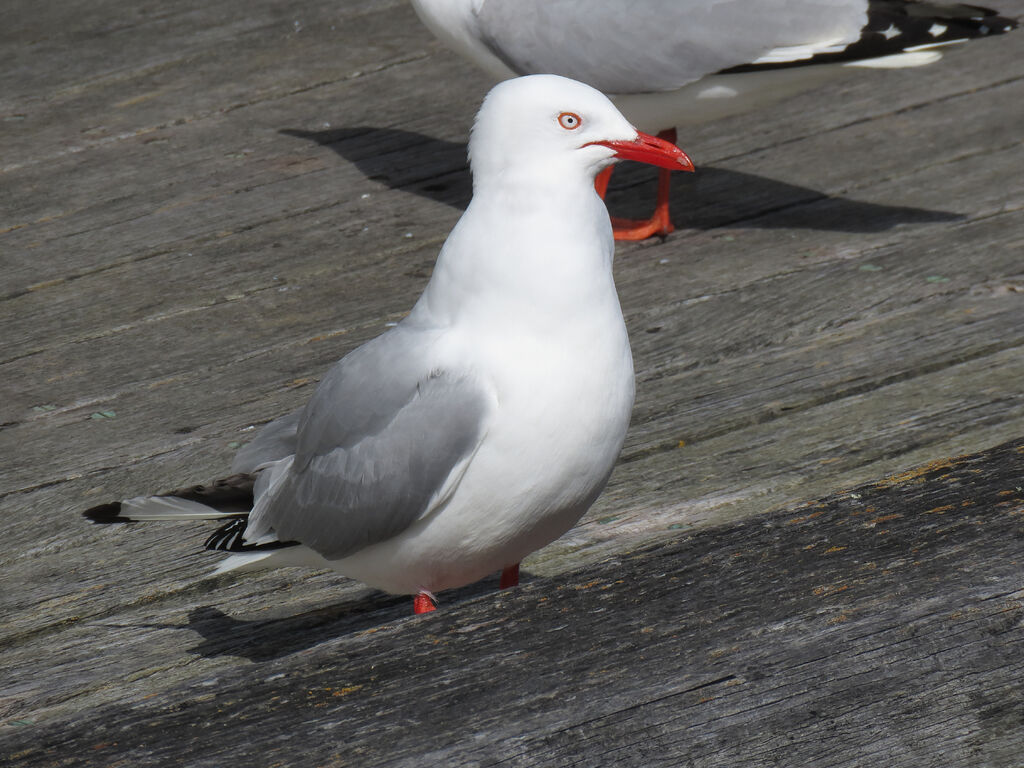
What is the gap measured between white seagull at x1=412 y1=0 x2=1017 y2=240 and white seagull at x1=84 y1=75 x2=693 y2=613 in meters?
1.66

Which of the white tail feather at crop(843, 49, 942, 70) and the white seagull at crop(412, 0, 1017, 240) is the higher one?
the white seagull at crop(412, 0, 1017, 240)

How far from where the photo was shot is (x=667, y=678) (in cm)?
126

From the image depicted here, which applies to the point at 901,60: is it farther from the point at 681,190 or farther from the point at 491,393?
the point at 491,393

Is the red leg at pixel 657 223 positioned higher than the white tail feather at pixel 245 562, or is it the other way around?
the red leg at pixel 657 223

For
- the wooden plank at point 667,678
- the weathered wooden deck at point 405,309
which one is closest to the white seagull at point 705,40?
the weathered wooden deck at point 405,309

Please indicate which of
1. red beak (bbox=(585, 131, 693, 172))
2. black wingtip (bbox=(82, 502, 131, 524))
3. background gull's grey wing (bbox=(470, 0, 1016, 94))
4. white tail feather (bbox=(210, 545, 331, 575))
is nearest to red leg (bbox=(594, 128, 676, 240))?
background gull's grey wing (bbox=(470, 0, 1016, 94))

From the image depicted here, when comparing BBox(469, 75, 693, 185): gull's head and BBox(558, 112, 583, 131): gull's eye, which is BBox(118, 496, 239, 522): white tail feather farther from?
BBox(558, 112, 583, 131): gull's eye

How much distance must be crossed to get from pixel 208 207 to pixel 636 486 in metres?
1.73

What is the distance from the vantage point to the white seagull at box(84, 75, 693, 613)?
182 centimetres

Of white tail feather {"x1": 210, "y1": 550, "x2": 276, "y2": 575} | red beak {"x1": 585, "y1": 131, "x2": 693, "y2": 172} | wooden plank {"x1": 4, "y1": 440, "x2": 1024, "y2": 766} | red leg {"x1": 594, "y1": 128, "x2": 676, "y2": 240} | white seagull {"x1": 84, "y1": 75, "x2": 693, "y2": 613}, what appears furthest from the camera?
red leg {"x1": 594, "y1": 128, "x2": 676, "y2": 240}

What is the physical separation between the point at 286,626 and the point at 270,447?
281mm

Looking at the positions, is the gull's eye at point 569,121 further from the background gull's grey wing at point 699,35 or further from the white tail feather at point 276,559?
the background gull's grey wing at point 699,35

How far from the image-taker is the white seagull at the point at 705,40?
360 centimetres

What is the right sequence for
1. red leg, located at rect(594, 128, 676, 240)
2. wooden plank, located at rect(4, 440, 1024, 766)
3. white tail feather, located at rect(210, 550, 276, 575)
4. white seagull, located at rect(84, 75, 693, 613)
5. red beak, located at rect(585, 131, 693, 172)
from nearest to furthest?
wooden plank, located at rect(4, 440, 1024, 766)
white seagull, located at rect(84, 75, 693, 613)
red beak, located at rect(585, 131, 693, 172)
white tail feather, located at rect(210, 550, 276, 575)
red leg, located at rect(594, 128, 676, 240)
